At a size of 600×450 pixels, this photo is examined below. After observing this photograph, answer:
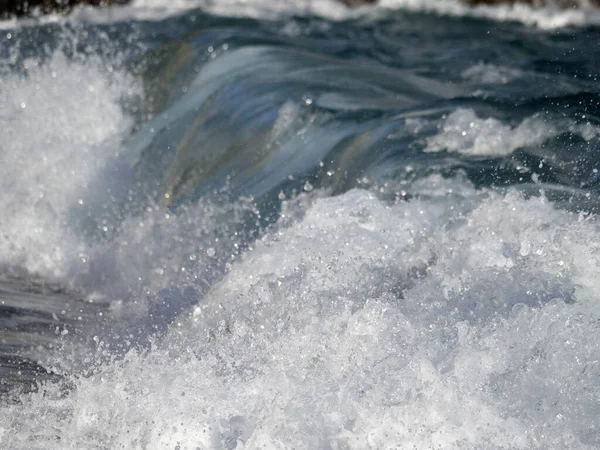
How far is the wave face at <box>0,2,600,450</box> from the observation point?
2494 millimetres

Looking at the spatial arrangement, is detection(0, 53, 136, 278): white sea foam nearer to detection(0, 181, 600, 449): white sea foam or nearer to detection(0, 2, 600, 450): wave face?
detection(0, 2, 600, 450): wave face

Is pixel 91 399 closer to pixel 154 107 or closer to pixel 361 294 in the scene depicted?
pixel 361 294

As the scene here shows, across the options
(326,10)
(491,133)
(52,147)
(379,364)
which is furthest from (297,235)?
(326,10)

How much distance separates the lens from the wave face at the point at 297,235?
2494 millimetres

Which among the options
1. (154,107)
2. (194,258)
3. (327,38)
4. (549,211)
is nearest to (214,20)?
(327,38)

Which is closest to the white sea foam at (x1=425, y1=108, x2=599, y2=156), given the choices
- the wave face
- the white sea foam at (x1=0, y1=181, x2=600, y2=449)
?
the wave face

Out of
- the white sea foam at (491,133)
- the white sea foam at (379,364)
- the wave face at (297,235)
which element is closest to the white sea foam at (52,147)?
the wave face at (297,235)

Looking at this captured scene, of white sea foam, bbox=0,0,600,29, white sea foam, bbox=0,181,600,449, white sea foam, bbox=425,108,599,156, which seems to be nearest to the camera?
white sea foam, bbox=0,181,600,449

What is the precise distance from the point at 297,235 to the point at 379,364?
1031 millimetres

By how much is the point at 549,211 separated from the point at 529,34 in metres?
3.79

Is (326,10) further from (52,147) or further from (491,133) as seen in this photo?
(491,133)

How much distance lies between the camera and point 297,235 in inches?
139

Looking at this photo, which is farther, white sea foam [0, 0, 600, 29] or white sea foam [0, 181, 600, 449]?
white sea foam [0, 0, 600, 29]

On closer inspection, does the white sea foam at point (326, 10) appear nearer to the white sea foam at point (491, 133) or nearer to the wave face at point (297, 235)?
the wave face at point (297, 235)
